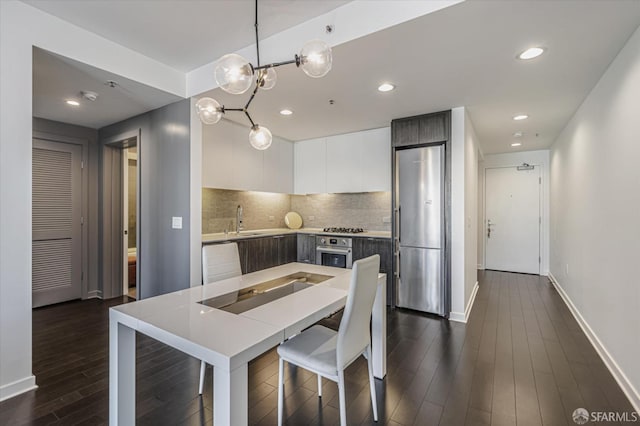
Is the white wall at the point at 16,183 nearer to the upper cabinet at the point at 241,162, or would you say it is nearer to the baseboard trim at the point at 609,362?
the upper cabinet at the point at 241,162

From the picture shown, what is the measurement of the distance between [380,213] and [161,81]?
11.0ft

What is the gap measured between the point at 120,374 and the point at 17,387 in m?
1.17

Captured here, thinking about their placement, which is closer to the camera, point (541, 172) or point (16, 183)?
point (16, 183)

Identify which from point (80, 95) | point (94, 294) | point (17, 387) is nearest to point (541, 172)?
point (80, 95)

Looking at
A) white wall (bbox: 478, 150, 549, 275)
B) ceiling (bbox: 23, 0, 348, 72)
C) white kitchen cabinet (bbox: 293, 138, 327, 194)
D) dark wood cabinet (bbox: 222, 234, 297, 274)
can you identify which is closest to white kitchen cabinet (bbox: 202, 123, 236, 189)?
dark wood cabinet (bbox: 222, 234, 297, 274)

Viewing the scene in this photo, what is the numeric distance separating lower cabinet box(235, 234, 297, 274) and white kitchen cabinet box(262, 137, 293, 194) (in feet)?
2.79

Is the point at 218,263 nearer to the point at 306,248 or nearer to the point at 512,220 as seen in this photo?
the point at 306,248

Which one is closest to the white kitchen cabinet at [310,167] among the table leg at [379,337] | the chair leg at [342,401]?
the table leg at [379,337]

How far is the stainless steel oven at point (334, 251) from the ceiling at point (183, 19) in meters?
2.69

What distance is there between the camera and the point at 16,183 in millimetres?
2029

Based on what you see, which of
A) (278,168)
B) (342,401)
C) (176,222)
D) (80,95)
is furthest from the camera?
(278,168)

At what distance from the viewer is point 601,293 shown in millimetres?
2584

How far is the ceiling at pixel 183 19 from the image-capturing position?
205 cm

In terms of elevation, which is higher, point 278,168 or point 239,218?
point 278,168
